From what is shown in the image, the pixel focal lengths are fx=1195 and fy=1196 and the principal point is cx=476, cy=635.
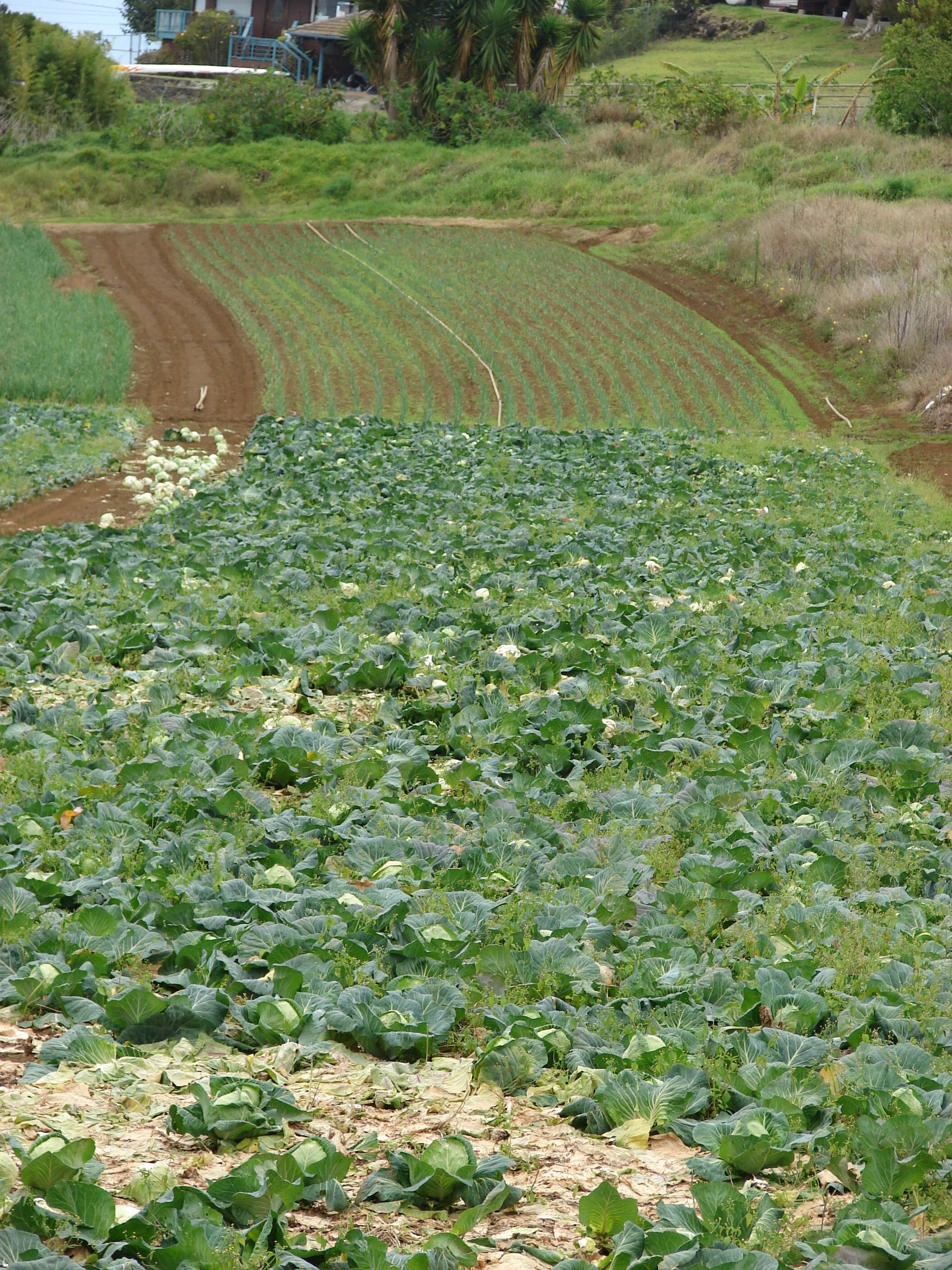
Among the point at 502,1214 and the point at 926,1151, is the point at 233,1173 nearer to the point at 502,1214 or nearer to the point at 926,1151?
the point at 502,1214

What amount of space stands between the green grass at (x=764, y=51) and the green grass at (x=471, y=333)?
23891 mm

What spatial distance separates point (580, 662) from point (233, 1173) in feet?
16.9

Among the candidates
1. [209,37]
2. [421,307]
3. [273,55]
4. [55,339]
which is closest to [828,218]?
[421,307]

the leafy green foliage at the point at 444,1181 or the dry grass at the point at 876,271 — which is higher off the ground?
the dry grass at the point at 876,271

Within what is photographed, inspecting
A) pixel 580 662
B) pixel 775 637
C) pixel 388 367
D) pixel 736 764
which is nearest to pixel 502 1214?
pixel 736 764

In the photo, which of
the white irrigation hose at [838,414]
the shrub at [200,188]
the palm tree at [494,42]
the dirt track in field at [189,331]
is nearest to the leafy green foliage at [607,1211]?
the dirt track in field at [189,331]

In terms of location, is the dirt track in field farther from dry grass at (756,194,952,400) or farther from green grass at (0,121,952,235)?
green grass at (0,121,952,235)

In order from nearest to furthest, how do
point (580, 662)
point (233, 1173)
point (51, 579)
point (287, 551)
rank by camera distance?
point (233, 1173)
point (580, 662)
point (51, 579)
point (287, 551)

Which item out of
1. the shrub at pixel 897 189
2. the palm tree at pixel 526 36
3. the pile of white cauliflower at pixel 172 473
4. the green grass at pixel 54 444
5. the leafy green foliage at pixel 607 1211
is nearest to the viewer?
the leafy green foliage at pixel 607 1211

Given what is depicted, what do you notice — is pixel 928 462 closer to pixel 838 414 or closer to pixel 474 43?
pixel 838 414

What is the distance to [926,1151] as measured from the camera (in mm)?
3289

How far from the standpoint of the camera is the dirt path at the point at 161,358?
13.5 meters

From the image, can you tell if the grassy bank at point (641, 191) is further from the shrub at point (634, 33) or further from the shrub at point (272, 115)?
the shrub at point (634, 33)

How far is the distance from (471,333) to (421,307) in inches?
75.3
